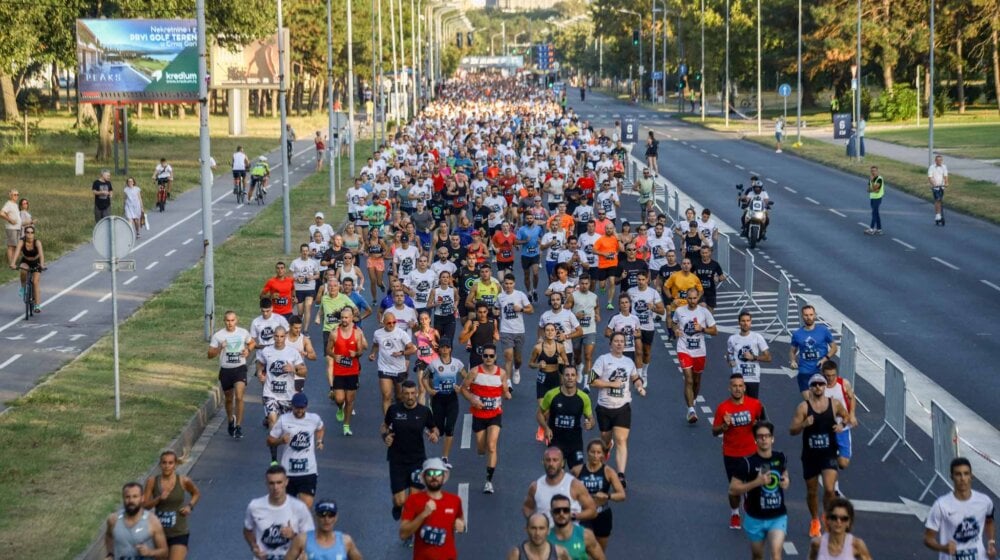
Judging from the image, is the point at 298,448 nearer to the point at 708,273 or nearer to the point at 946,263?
the point at 708,273

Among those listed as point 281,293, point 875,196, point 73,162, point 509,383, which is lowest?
point 509,383

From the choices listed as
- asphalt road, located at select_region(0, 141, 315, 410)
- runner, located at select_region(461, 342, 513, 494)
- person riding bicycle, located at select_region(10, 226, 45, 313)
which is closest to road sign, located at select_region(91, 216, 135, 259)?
asphalt road, located at select_region(0, 141, 315, 410)

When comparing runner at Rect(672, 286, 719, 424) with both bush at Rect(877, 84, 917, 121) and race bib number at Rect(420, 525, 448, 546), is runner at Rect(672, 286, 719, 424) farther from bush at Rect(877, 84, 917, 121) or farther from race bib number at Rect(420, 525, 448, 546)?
bush at Rect(877, 84, 917, 121)

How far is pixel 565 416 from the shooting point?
1438 centimetres

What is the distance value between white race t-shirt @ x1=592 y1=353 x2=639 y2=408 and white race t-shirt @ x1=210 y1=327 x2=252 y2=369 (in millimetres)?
4719

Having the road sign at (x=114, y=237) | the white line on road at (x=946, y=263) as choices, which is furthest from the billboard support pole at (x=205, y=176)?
the white line on road at (x=946, y=263)

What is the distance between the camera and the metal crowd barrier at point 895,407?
17.2 metres

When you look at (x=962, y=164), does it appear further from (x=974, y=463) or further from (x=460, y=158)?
(x=974, y=463)

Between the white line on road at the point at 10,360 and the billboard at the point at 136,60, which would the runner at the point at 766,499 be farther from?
the billboard at the point at 136,60

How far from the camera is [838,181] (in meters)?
54.5

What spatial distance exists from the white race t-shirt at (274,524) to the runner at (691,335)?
8.07m

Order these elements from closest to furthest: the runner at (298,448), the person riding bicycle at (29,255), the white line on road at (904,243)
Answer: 1. the runner at (298,448)
2. the person riding bicycle at (29,255)
3. the white line on road at (904,243)

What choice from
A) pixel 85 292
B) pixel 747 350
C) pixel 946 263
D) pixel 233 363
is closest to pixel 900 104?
pixel 946 263

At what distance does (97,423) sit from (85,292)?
1279 centimetres
